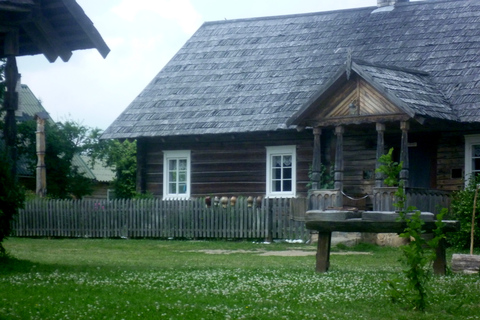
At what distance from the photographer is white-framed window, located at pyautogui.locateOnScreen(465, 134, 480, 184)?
22.2 m

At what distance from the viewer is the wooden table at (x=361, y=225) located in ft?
40.5

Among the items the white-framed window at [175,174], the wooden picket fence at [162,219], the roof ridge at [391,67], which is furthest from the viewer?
the white-framed window at [175,174]

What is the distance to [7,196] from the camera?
13.4m

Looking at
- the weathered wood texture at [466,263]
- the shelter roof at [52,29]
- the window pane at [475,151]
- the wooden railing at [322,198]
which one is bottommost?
the weathered wood texture at [466,263]

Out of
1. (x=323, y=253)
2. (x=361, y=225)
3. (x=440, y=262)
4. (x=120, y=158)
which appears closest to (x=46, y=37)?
(x=323, y=253)

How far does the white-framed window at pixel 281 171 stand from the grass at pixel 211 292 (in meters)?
9.46

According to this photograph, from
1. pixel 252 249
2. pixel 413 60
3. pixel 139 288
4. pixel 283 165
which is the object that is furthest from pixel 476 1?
pixel 139 288

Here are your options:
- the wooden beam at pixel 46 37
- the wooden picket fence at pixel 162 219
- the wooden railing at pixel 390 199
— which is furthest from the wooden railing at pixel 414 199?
the wooden beam at pixel 46 37

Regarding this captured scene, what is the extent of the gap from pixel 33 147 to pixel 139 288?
26800 millimetres

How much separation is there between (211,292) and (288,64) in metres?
17.5

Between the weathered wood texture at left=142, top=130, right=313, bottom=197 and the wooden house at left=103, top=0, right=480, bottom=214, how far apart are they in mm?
34

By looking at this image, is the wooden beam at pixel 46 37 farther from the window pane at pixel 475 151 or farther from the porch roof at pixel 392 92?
the window pane at pixel 475 151

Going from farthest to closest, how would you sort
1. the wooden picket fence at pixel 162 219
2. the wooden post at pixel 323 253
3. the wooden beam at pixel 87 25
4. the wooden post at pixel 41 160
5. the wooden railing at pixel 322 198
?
1. the wooden post at pixel 41 160
2. the wooden picket fence at pixel 162 219
3. the wooden railing at pixel 322 198
4. the wooden beam at pixel 87 25
5. the wooden post at pixel 323 253

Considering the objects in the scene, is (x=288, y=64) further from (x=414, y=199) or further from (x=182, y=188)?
(x=414, y=199)
